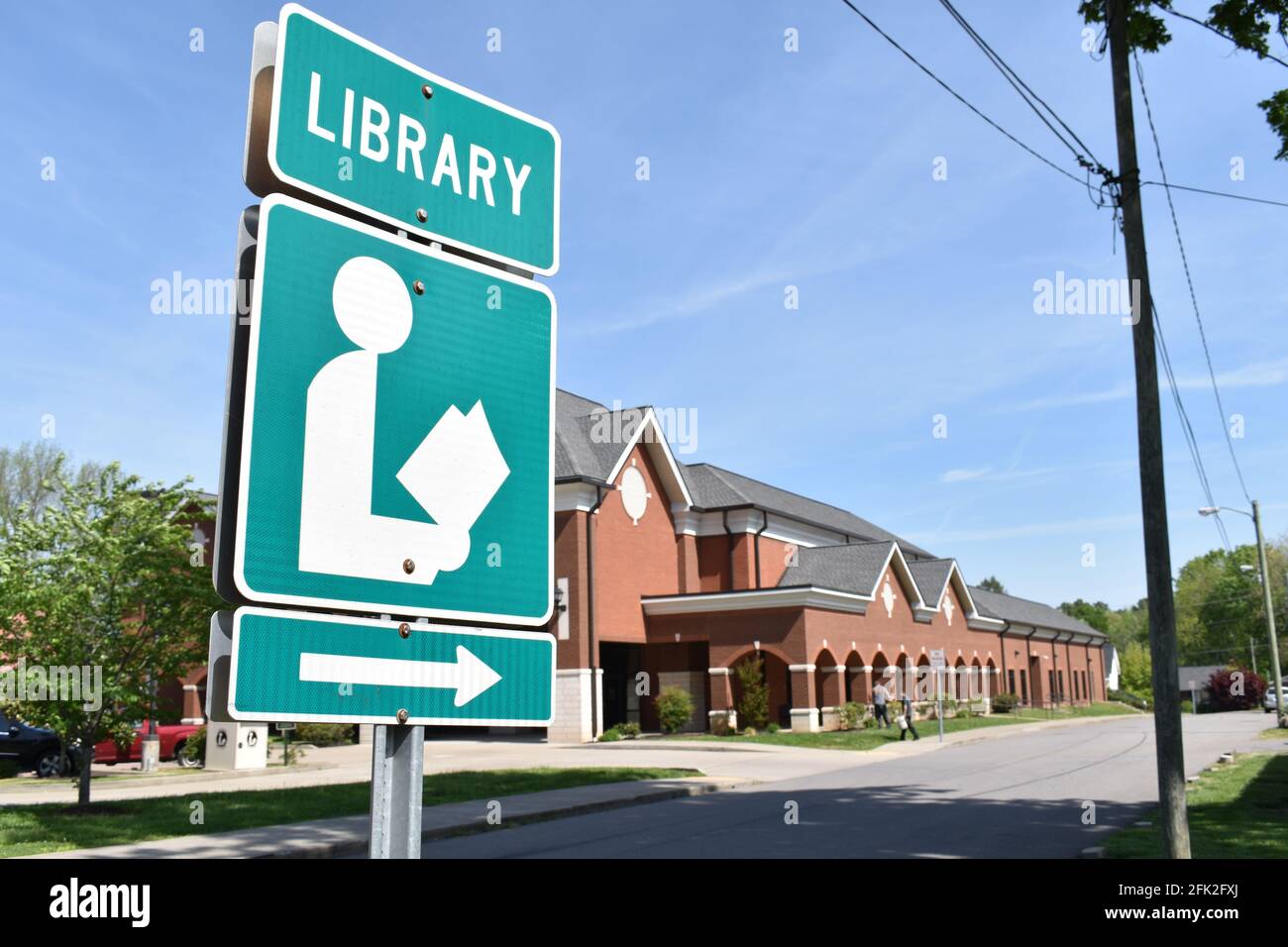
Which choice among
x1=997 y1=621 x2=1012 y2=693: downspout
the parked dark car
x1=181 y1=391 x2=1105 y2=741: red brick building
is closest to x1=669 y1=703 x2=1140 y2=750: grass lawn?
x1=181 y1=391 x2=1105 y2=741: red brick building

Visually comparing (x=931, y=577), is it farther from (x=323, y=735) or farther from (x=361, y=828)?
(x=361, y=828)

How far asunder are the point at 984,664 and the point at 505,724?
187 ft

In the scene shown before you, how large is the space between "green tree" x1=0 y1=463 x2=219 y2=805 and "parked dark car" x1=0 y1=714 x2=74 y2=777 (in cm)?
1066

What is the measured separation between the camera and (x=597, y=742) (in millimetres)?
33531

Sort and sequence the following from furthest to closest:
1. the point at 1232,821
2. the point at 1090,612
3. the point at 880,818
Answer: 1. the point at 1090,612
2. the point at 880,818
3. the point at 1232,821

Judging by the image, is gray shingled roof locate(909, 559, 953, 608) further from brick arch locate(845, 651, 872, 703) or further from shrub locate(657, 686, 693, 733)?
shrub locate(657, 686, 693, 733)

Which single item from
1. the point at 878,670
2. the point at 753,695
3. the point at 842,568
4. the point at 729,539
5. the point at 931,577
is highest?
the point at 729,539

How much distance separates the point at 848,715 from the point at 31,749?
24.5 meters

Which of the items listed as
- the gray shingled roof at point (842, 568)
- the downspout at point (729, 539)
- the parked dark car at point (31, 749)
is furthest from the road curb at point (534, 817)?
the downspout at point (729, 539)

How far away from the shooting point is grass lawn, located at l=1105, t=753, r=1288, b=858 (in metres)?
10.5

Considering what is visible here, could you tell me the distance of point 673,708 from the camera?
35.8 meters

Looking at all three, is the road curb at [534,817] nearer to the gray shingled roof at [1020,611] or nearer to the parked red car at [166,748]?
the parked red car at [166,748]

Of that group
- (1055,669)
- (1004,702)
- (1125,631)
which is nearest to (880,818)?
(1004,702)
